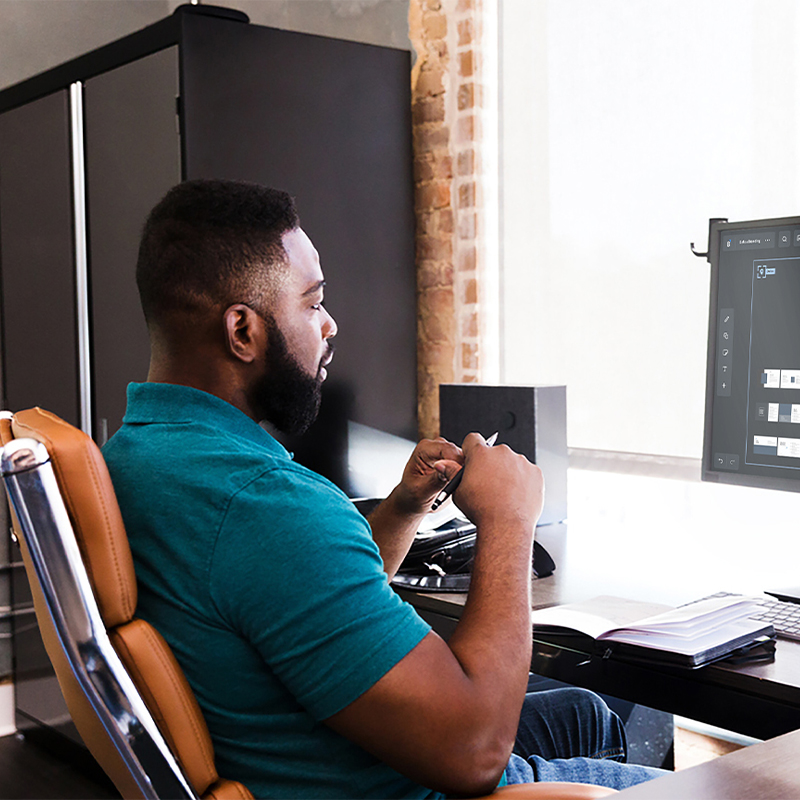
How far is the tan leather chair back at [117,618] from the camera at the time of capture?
36.1 inches

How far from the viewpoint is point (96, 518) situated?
919 millimetres

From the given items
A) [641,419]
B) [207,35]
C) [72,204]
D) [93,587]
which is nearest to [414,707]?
[93,587]

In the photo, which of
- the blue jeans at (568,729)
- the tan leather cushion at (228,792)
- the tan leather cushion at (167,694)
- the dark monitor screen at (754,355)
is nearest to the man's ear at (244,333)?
the tan leather cushion at (167,694)

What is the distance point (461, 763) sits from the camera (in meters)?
0.94

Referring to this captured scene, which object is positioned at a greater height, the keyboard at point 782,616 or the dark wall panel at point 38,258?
the dark wall panel at point 38,258

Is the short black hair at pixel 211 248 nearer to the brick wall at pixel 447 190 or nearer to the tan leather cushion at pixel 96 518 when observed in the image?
the tan leather cushion at pixel 96 518

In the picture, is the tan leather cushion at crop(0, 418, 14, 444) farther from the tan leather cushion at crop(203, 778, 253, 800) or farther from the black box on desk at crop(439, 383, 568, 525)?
the black box on desk at crop(439, 383, 568, 525)

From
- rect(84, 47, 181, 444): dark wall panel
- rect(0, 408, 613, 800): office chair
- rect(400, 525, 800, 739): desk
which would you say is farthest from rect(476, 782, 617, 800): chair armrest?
rect(84, 47, 181, 444): dark wall panel

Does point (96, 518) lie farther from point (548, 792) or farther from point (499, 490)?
point (548, 792)

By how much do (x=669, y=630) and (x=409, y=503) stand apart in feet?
1.40

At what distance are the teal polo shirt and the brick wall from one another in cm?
168

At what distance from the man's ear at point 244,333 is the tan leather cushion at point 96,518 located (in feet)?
0.77

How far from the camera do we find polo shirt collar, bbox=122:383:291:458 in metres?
1.09

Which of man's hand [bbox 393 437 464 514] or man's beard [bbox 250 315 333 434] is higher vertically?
man's beard [bbox 250 315 333 434]
